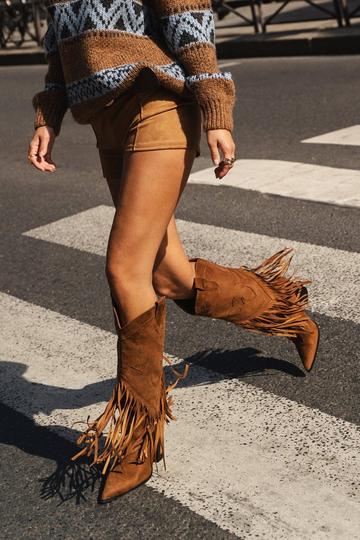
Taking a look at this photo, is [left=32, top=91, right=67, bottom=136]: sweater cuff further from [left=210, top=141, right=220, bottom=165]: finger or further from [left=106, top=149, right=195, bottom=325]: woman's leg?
[left=210, top=141, right=220, bottom=165]: finger

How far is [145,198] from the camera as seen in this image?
284cm

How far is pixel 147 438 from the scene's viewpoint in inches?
117

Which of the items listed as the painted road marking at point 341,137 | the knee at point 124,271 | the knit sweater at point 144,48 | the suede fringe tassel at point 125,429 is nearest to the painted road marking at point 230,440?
the suede fringe tassel at point 125,429

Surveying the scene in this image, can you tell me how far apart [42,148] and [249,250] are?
83.7 inches

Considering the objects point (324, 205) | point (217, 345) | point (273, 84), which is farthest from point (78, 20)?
point (273, 84)

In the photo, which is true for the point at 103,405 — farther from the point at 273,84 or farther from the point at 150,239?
the point at 273,84

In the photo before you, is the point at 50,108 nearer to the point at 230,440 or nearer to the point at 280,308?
the point at 280,308

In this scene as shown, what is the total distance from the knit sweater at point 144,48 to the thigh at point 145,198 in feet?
0.48

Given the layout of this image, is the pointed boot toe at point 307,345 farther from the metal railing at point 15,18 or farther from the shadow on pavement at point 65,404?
the metal railing at point 15,18

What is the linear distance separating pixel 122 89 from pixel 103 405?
3.90ft

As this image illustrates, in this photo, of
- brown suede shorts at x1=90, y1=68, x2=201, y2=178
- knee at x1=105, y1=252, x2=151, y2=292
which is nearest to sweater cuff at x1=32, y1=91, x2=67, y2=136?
brown suede shorts at x1=90, y1=68, x2=201, y2=178

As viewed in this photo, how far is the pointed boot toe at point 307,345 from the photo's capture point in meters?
3.59

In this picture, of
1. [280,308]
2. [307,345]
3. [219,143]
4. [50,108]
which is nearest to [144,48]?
[219,143]

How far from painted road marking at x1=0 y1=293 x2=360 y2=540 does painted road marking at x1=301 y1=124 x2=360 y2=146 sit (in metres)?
3.42
